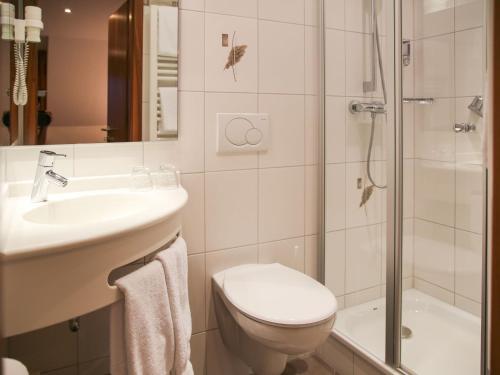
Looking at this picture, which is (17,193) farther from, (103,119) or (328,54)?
(328,54)

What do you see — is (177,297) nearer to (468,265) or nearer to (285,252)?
(285,252)

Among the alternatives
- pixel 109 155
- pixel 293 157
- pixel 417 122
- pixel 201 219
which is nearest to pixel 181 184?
pixel 201 219

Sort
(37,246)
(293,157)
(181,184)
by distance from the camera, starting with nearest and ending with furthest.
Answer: (37,246), (181,184), (293,157)

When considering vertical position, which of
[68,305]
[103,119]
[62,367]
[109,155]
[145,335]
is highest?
[103,119]

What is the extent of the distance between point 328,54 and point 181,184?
936 mm

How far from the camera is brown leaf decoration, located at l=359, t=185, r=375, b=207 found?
1873 mm

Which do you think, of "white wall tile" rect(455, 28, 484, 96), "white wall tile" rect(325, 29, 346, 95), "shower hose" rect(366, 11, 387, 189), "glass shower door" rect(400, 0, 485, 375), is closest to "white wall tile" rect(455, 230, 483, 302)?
"glass shower door" rect(400, 0, 485, 375)

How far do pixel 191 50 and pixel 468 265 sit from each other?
1.55m

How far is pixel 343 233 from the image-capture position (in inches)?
77.7

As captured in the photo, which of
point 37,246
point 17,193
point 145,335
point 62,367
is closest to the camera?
point 37,246

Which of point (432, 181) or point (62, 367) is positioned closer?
point (62, 367)

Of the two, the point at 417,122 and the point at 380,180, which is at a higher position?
the point at 417,122

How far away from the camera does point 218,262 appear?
172cm

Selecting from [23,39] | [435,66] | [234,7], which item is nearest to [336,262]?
[435,66]
